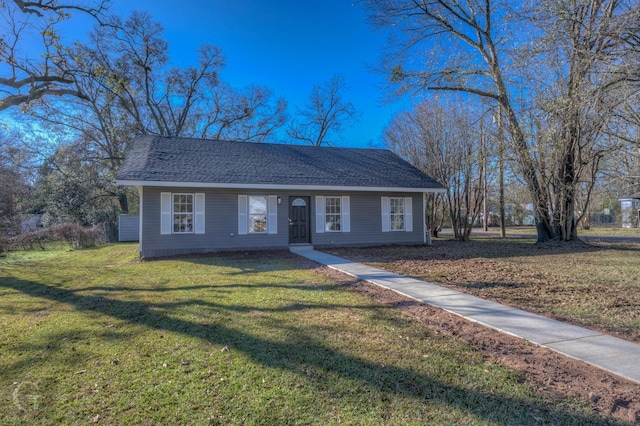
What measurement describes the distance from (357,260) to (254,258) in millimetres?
3301

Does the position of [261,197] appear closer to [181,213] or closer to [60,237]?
[181,213]

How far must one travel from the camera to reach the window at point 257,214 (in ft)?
43.2

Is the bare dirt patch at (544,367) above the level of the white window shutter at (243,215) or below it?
below

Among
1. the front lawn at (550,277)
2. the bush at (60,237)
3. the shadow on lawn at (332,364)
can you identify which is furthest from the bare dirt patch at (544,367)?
the bush at (60,237)

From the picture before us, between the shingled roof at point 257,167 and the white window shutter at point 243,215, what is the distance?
2.76 ft

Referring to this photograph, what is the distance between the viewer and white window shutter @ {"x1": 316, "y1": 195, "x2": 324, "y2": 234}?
13.9 m

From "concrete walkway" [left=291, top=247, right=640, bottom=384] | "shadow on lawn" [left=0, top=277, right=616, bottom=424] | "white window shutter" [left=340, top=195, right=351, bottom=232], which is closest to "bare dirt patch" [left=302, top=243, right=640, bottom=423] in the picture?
"concrete walkway" [left=291, top=247, right=640, bottom=384]

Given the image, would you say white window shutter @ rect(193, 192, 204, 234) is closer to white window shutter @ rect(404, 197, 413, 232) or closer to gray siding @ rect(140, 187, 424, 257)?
gray siding @ rect(140, 187, 424, 257)

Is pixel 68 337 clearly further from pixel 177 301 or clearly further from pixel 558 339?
pixel 558 339

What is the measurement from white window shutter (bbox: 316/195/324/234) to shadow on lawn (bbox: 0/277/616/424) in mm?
8634

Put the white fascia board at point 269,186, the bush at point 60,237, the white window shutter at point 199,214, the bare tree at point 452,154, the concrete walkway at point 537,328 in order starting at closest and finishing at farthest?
the concrete walkway at point 537,328 < the white fascia board at point 269,186 < the white window shutter at point 199,214 < the bush at point 60,237 < the bare tree at point 452,154

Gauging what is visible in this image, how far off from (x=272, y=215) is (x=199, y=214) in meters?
2.65

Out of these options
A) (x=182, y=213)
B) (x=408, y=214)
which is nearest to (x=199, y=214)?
(x=182, y=213)

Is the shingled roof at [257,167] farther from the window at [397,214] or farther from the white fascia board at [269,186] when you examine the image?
the window at [397,214]
